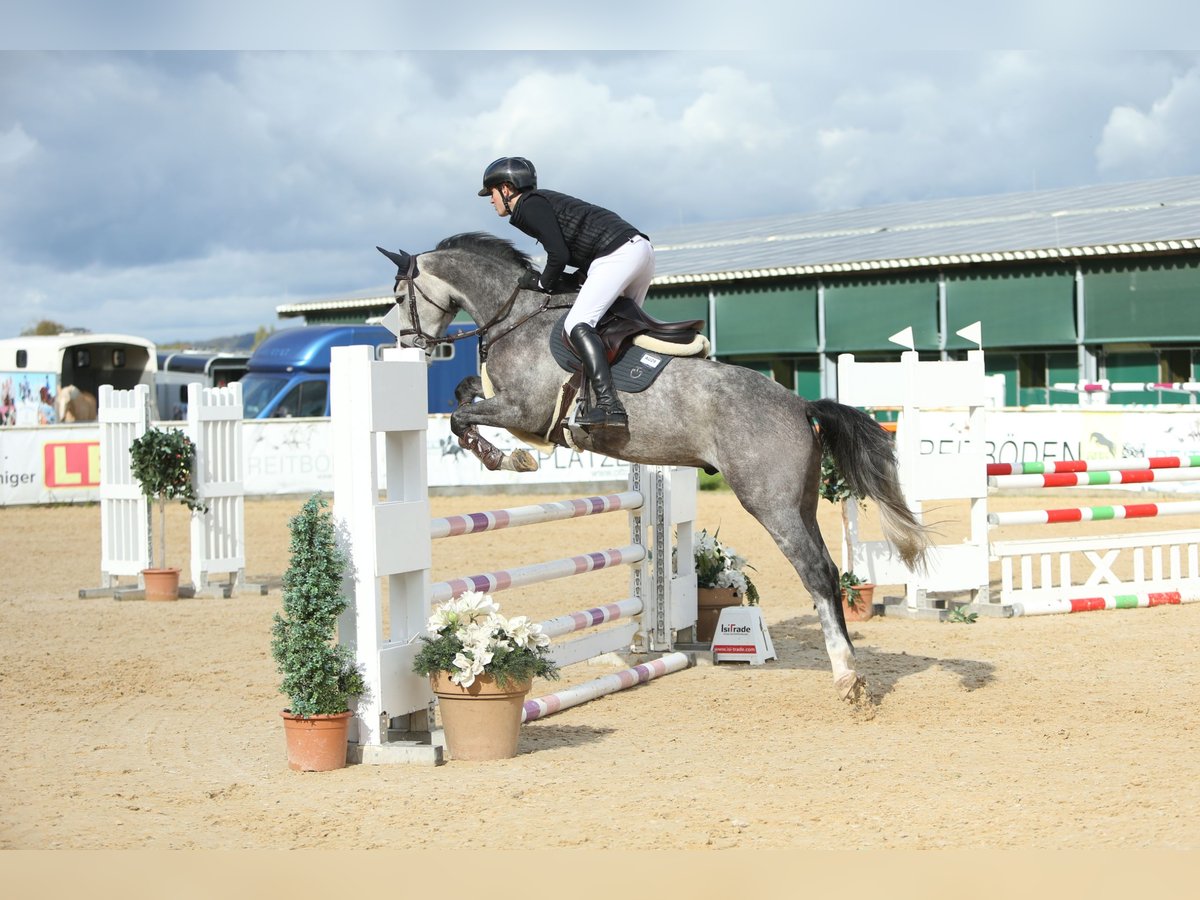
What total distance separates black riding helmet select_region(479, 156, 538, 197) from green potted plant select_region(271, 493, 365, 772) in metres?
1.55

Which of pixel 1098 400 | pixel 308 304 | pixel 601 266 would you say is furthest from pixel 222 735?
pixel 308 304

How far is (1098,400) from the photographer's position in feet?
66.7

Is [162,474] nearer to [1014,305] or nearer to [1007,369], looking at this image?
[1014,305]

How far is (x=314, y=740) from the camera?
4453mm

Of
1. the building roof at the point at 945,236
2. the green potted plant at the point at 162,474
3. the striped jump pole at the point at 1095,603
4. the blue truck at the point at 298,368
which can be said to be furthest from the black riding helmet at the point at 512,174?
the building roof at the point at 945,236

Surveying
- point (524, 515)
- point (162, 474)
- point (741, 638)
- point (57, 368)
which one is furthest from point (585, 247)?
point (57, 368)

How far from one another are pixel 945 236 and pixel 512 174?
22.4 metres

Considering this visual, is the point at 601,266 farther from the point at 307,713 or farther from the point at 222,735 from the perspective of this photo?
the point at 222,735

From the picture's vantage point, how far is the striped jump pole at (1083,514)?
8031 millimetres

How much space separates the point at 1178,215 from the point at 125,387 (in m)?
19.6

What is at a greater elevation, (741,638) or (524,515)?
(524,515)

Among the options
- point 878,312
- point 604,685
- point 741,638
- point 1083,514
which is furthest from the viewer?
point 878,312

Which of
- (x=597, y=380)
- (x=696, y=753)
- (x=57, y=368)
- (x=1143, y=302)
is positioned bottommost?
(x=696, y=753)

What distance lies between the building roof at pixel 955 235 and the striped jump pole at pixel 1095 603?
1413 centimetres
